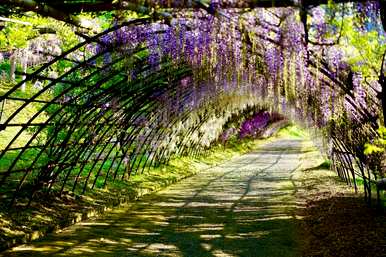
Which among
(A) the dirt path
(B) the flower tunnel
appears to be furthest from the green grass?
(B) the flower tunnel

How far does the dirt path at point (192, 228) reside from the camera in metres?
6.15

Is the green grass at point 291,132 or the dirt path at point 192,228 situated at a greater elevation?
the dirt path at point 192,228

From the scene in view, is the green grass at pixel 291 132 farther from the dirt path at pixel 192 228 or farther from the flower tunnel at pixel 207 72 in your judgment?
the flower tunnel at pixel 207 72

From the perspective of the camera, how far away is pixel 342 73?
7035 mm

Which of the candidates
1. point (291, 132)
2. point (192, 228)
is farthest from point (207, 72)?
point (291, 132)

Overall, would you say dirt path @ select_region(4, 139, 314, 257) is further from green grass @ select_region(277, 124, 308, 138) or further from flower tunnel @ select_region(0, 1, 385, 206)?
green grass @ select_region(277, 124, 308, 138)

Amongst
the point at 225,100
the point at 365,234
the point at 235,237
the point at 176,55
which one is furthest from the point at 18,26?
the point at 225,100

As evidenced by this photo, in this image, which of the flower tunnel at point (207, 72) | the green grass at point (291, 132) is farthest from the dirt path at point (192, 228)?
the green grass at point (291, 132)

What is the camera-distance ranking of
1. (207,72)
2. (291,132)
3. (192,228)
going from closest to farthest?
(192,228), (207,72), (291,132)

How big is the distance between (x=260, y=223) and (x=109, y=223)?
2.41 metres

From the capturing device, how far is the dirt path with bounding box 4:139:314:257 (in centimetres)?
615

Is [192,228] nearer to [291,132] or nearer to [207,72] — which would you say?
[207,72]

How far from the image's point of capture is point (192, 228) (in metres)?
7.59

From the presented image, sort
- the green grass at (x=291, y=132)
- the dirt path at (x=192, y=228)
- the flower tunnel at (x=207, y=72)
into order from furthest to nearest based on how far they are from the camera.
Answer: the green grass at (x=291, y=132) → the dirt path at (x=192, y=228) → the flower tunnel at (x=207, y=72)
